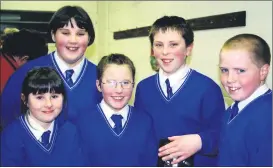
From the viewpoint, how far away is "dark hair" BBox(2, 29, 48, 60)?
2.23m

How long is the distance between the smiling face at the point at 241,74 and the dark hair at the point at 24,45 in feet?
4.57

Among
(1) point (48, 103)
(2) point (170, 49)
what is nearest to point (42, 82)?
(1) point (48, 103)

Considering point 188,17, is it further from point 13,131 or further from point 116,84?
point 13,131

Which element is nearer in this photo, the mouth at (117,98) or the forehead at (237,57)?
the forehead at (237,57)

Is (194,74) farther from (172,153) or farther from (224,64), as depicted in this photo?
(172,153)

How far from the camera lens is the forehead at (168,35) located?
4.68 ft

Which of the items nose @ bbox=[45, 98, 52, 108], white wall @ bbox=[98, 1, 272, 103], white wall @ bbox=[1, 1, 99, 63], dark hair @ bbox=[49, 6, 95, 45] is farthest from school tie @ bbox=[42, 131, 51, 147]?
white wall @ bbox=[1, 1, 99, 63]

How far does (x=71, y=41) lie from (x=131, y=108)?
40 centimetres

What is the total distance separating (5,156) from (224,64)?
0.91 meters

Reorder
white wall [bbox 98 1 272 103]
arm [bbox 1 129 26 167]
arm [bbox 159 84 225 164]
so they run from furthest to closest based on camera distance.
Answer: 1. white wall [bbox 98 1 272 103]
2. arm [bbox 159 84 225 164]
3. arm [bbox 1 129 26 167]

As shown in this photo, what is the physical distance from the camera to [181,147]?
53.9 inches

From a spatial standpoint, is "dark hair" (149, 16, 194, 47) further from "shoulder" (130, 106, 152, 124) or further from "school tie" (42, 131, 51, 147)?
"school tie" (42, 131, 51, 147)

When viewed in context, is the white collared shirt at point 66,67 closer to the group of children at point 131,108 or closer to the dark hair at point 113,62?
the group of children at point 131,108

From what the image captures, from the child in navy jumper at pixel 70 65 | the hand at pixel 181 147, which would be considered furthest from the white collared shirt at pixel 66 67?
the hand at pixel 181 147
